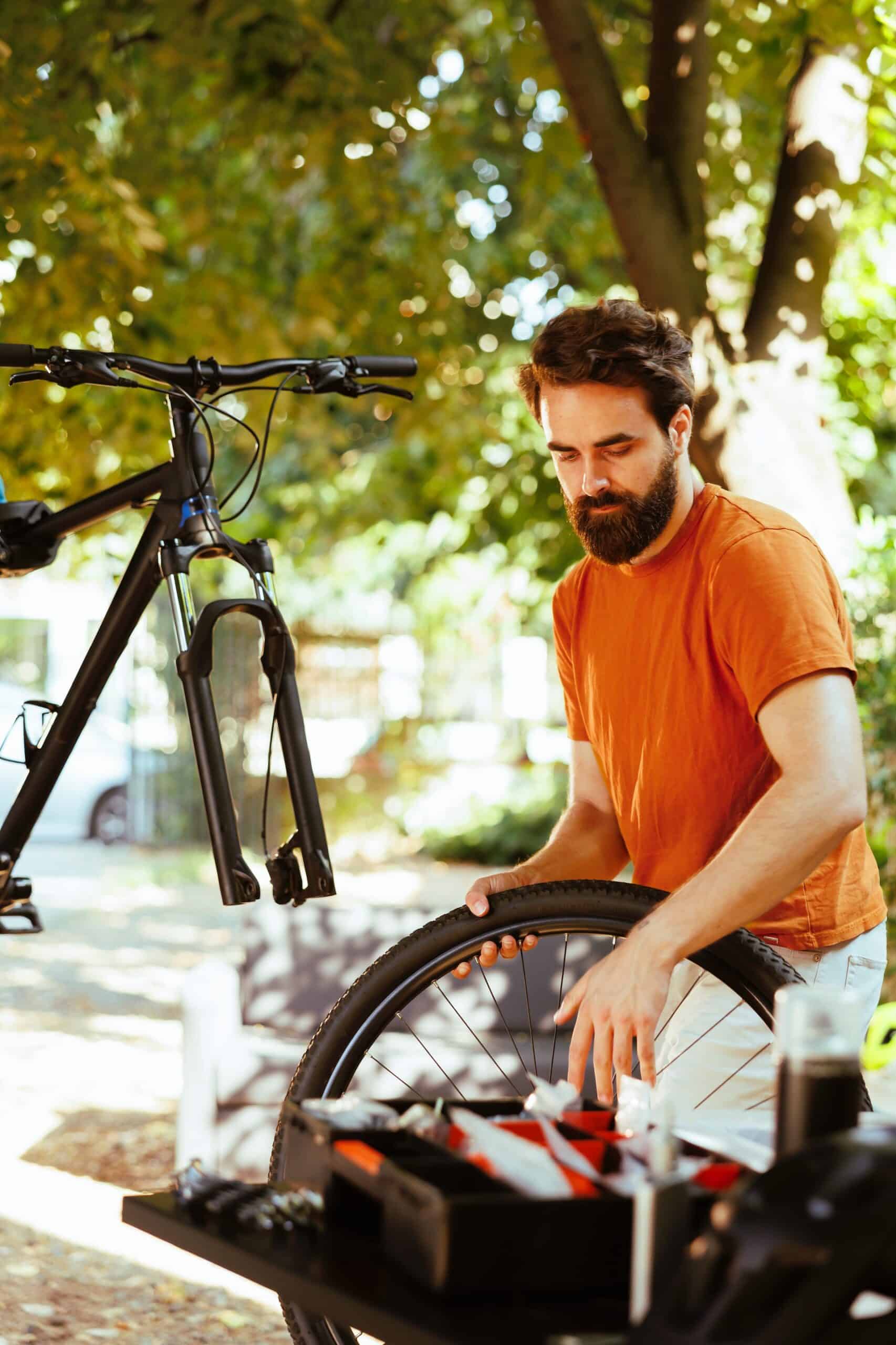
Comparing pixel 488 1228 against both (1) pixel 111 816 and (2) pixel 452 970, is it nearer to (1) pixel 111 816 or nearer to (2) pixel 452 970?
(2) pixel 452 970

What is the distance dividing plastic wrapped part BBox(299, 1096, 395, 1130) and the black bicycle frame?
1.38 ft

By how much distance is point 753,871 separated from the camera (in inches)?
69.2

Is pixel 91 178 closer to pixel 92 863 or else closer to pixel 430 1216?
pixel 430 1216

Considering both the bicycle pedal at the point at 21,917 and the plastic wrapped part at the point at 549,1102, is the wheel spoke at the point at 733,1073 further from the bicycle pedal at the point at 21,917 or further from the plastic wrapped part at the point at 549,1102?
the bicycle pedal at the point at 21,917

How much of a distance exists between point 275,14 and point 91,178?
1018mm

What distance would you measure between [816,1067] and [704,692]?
1.14m

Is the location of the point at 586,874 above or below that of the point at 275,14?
below

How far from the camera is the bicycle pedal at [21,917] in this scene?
2297mm

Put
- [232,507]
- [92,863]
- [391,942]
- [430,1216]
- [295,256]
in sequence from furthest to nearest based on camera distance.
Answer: [92,863], [232,507], [295,256], [391,942], [430,1216]

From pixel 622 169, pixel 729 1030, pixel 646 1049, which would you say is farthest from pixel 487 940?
pixel 622 169

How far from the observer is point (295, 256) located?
8.87m

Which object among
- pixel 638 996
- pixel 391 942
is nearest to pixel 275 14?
pixel 391 942

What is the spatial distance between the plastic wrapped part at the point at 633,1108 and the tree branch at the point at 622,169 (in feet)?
10.7

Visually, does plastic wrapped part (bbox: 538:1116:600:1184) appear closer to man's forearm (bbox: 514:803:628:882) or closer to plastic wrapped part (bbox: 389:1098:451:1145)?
plastic wrapped part (bbox: 389:1098:451:1145)
